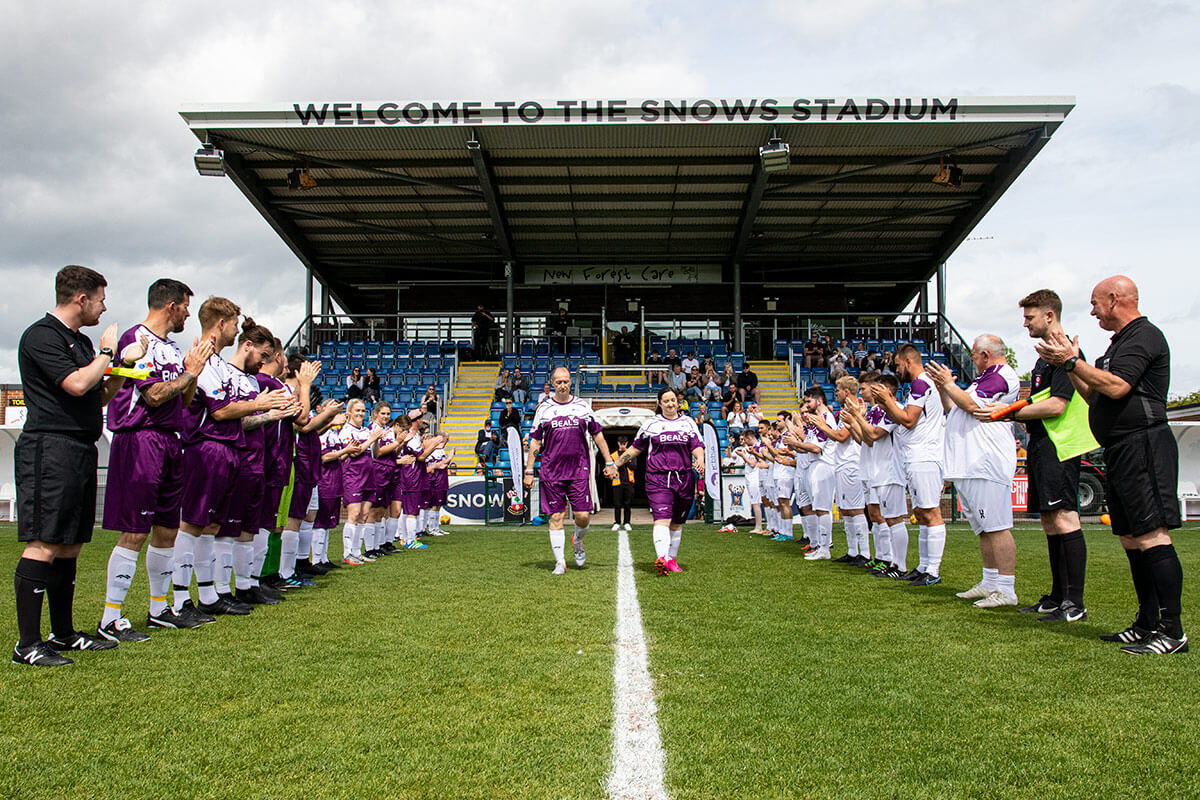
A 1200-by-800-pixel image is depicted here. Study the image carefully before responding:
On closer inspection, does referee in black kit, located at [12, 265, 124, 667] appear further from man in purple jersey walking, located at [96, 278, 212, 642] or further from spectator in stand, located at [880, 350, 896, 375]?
spectator in stand, located at [880, 350, 896, 375]

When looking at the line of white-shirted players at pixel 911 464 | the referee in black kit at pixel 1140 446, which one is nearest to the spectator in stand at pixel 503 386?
the line of white-shirted players at pixel 911 464

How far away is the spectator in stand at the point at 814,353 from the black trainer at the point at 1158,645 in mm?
22438

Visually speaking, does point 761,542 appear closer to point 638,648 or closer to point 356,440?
point 356,440

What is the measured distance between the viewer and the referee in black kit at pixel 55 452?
15.0ft

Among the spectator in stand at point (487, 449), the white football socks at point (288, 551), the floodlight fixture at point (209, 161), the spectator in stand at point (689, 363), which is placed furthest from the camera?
the spectator in stand at point (689, 363)

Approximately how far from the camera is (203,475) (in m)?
5.86

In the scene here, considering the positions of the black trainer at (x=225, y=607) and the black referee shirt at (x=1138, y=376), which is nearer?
the black referee shirt at (x=1138, y=376)

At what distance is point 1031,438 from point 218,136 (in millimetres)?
20883

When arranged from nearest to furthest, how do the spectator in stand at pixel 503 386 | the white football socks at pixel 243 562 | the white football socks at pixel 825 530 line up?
the white football socks at pixel 243 562 → the white football socks at pixel 825 530 → the spectator in stand at pixel 503 386

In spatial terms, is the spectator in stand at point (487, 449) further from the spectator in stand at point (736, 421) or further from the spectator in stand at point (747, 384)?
the spectator in stand at point (747, 384)

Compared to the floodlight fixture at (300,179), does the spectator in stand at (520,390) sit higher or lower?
lower

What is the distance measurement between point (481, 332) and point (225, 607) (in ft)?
74.2

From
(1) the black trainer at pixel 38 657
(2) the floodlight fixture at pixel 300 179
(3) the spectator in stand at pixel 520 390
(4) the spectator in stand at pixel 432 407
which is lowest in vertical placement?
(1) the black trainer at pixel 38 657

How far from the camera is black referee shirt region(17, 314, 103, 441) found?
456 centimetres
